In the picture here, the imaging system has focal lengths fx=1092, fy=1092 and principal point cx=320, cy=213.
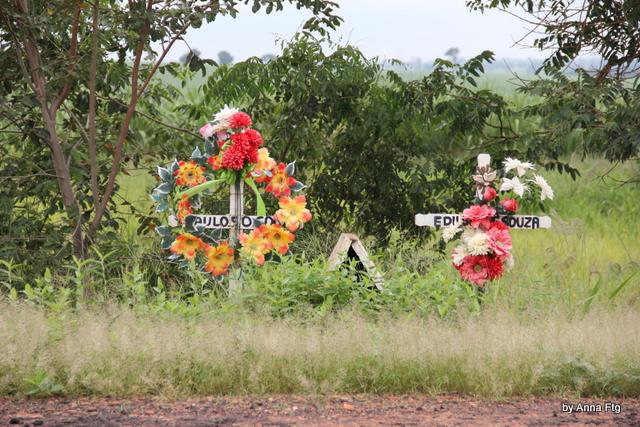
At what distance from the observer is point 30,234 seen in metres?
7.89

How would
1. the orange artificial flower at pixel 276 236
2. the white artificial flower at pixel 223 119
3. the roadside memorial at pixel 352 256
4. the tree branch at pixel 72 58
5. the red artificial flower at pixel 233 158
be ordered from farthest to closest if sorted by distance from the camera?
the tree branch at pixel 72 58 < the white artificial flower at pixel 223 119 < the red artificial flower at pixel 233 158 < the orange artificial flower at pixel 276 236 < the roadside memorial at pixel 352 256

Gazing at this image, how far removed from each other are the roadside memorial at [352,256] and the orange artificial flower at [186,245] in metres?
0.90

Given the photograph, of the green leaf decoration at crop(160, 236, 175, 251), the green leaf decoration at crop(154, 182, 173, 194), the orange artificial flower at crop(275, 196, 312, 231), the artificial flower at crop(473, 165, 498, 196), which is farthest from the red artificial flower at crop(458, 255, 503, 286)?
the green leaf decoration at crop(154, 182, 173, 194)

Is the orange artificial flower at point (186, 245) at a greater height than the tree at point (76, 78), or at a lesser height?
lesser

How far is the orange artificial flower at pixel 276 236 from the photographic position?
270 inches

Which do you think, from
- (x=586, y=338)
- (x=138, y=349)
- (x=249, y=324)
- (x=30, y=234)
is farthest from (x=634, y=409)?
→ (x=30, y=234)

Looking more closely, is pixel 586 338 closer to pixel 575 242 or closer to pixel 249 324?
pixel 249 324

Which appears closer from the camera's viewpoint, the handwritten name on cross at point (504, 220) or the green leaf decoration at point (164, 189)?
the handwritten name on cross at point (504, 220)

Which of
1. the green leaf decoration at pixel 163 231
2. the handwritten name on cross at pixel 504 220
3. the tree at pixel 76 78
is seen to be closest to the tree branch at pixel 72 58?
the tree at pixel 76 78

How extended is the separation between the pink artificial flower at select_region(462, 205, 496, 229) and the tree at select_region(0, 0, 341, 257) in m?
1.80

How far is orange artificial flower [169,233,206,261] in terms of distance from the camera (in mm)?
6992

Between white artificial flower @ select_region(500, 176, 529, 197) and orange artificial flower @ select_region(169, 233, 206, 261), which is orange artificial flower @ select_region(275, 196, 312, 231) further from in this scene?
white artificial flower @ select_region(500, 176, 529, 197)

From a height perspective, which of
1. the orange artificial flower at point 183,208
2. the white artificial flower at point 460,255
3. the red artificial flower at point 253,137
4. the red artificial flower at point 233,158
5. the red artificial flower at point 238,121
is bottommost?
the white artificial flower at point 460,255

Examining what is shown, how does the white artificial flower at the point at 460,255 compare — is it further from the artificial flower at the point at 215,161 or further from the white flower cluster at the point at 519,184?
the artificial flower at the point at 215,161
